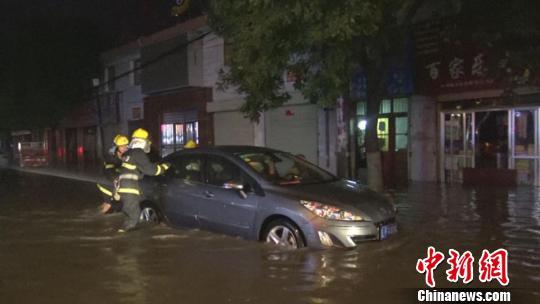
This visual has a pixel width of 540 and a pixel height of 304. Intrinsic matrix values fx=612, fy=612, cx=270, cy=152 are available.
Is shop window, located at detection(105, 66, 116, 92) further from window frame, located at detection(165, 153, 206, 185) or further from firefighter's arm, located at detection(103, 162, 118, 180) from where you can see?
window frame, located at detection(165, 153, 206, 185)

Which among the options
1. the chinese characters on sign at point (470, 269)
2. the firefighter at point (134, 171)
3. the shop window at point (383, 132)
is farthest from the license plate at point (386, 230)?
the shop window at point (383, 132)

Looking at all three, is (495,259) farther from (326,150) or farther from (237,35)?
(326,150)

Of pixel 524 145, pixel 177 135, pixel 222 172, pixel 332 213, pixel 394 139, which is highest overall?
pixel 177 135

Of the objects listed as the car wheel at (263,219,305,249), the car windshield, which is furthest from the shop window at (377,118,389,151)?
the car wheel at (263,219,305,249)

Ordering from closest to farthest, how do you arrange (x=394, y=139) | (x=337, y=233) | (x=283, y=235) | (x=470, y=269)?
(x=470, y=269) → (x=337, y=233) → (x=283, y=235) → (x=394, y=139)

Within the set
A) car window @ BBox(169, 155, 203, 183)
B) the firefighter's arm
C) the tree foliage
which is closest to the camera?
the tree foliage

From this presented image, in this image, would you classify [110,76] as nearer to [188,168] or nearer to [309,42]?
[188,168]

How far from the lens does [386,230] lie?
7.43 m

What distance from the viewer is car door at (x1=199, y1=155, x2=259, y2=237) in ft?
25.4

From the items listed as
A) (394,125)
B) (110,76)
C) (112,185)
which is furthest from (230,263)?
(110,76)

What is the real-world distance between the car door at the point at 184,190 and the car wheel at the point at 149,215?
29cm

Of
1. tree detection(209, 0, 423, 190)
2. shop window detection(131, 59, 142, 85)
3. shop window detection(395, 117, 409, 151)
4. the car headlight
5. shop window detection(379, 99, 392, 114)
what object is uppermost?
shop window detection(131, 59, 142, 85)

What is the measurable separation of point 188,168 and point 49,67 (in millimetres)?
25612

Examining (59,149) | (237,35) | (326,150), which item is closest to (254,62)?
(237,35)
